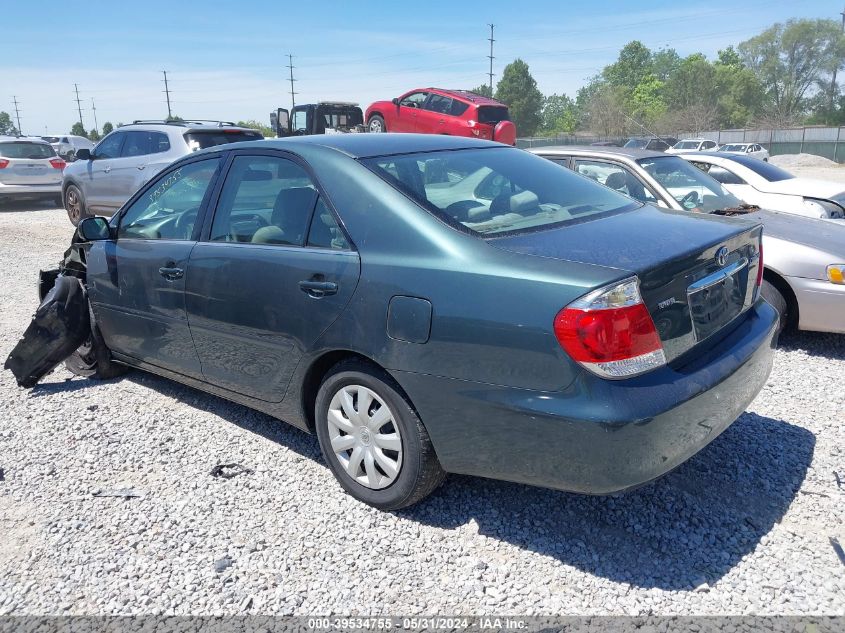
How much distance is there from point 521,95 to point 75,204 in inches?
2872

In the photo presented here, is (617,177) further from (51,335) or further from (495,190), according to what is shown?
(51,335)

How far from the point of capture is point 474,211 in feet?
9.99

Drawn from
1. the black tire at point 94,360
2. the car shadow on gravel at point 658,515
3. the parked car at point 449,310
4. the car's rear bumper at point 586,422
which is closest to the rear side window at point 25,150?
the black tire at point 94,360

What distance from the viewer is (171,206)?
13.7 feet

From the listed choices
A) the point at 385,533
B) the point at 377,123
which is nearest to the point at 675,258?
the point at 385,533

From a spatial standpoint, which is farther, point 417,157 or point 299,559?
point 417,157

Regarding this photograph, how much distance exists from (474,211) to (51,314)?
3.14m

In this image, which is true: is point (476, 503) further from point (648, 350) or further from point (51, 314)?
point (51, 314)

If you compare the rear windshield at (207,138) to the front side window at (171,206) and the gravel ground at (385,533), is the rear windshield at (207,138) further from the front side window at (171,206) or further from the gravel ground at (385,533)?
the gravel ground at (385,533)

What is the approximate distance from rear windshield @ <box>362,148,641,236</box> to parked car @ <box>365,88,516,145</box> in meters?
12.3

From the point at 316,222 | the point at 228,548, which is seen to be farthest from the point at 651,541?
the point at 316,222

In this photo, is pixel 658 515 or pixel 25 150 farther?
pixel 25 150

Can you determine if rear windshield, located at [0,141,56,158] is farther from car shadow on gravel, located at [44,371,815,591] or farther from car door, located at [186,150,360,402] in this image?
car shadow on gravel, located at [44,371,815,591]

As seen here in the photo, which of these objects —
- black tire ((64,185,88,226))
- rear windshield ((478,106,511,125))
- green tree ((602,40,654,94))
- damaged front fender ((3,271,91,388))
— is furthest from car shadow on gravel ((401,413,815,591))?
green tree ((602,40,654,94))
